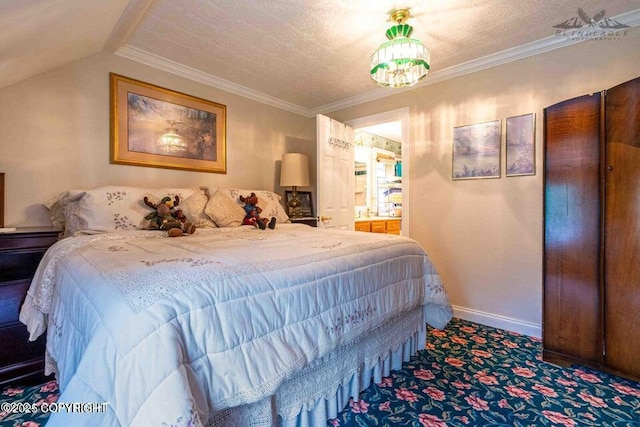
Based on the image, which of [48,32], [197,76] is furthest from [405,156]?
[48,32]

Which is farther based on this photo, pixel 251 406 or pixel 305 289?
pixel 305 289

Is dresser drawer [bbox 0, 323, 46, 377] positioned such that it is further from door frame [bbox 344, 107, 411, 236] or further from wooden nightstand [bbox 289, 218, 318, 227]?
door frame [bbox 344, 107, 411, 236]

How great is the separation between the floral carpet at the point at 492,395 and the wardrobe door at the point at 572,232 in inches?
7.9

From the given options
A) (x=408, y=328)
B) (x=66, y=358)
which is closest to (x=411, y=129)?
(x=408, y=328)

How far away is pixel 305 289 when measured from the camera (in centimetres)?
122

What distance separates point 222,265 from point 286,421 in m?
0.74

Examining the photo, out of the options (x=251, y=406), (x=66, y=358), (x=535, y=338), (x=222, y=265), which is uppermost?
(x=222, y=265)

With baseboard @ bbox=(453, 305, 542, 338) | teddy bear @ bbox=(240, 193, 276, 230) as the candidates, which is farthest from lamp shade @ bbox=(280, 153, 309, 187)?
baseboard @ bbox=(453, 305, 542, 338)

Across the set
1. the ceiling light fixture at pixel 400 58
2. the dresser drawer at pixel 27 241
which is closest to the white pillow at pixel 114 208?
the dresser drawer at pixel 27 241

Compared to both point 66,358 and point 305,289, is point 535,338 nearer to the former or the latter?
point 305,289

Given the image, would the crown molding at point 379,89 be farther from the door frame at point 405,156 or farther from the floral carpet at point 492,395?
the floral carpet at point 492,395

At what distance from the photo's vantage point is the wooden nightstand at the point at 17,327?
1671 mm

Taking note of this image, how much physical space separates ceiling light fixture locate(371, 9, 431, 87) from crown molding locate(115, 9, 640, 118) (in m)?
1.02

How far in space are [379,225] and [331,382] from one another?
3685mm
